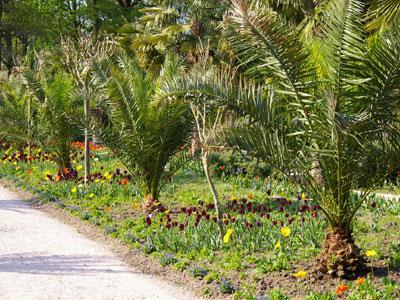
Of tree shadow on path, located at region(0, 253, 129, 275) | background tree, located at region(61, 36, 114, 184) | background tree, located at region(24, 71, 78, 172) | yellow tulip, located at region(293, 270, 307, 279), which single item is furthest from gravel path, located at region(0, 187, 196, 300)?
background tree, located at region(24, 71, 78, 172)

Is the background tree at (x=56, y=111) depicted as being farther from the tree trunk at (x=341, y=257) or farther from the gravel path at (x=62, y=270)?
the tree trunk at (x=341, y=257)

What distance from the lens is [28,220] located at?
28.2ft

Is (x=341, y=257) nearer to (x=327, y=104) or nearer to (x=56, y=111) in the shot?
(x=327, y=104)

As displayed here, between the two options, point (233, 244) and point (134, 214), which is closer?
point (233, 244)

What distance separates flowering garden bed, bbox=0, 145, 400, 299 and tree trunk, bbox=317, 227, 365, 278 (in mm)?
82

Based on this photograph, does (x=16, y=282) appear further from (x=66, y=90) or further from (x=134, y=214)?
(x=66, y=90)

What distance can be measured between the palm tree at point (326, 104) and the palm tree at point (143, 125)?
8.81ft

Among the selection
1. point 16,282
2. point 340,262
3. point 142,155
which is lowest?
point 16,282

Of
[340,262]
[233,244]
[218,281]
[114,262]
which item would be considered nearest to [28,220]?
[114,262]

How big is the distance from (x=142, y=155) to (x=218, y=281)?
3.44 meters

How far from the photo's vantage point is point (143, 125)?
8.14m

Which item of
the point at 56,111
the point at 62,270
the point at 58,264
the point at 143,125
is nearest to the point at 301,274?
the point at 62,270

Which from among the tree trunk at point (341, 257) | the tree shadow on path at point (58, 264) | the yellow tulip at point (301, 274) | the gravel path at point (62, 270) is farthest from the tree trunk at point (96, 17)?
the yellow tulip at point (301, 274)

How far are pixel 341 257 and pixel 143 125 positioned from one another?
13.1 feet
